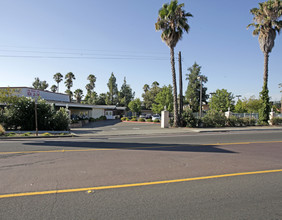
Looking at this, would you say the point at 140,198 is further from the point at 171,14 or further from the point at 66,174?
the point at 171,14

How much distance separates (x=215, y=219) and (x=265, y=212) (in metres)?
0.95

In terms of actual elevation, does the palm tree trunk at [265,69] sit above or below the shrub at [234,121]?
above

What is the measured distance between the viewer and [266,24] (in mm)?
23500

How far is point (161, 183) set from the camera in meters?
4.57

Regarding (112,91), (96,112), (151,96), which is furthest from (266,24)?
(112,91)

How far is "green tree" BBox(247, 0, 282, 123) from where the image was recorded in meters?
22.7

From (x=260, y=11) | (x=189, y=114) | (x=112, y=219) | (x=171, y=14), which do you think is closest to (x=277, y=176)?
(x=112, y=219)

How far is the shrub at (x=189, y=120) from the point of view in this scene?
21.2 metres

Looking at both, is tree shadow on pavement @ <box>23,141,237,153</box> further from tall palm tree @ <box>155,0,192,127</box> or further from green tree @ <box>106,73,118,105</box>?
green tree @ <box>106,73,118,105</box>

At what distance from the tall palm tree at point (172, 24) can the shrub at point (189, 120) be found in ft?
3.05

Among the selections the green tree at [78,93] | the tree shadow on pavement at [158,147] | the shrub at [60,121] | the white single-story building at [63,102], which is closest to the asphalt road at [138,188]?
the tree shadow on pavement at [158,147]

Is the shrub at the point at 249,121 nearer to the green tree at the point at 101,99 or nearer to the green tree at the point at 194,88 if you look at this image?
the green tree at the point at 194,88

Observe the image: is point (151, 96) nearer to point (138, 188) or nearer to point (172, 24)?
point (172, 24)

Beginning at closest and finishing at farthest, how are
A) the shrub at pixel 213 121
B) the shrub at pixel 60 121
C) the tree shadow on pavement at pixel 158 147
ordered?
the tree shadow on pavement at pixel 158 147 < the shrub at pixel 60 121 < the shrub at pixel 213 121
